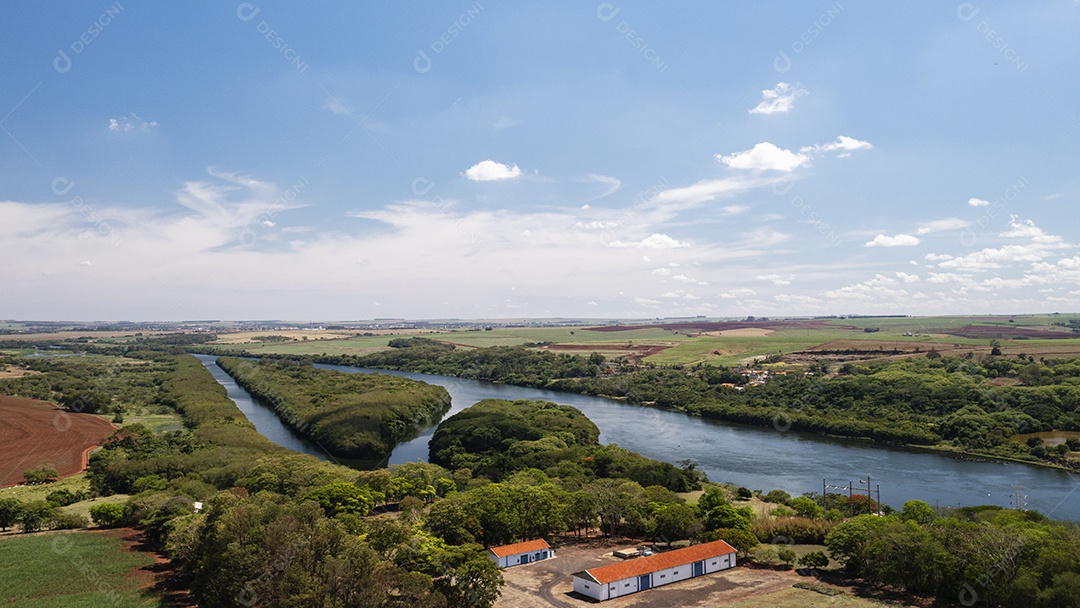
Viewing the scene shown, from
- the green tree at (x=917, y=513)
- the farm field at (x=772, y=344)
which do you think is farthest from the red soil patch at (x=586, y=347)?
the green tree at (x=917, y=513)

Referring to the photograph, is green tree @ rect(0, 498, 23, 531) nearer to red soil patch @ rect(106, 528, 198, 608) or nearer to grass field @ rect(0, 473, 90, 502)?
grass field @ rect(0, 473, 90, 502)

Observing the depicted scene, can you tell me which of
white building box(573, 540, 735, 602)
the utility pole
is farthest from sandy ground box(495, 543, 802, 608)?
the utility pole

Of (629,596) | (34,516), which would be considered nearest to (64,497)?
(34,516)

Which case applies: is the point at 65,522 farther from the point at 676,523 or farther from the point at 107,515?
the point at 676,523

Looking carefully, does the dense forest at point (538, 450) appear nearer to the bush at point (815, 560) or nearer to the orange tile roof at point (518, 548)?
the orange tile roof at point (518, 548)

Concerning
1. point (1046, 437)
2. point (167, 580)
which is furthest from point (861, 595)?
point (1046, 437)

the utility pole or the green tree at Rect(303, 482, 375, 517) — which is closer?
the green tree at Rect(303, 482, 375, 517)
